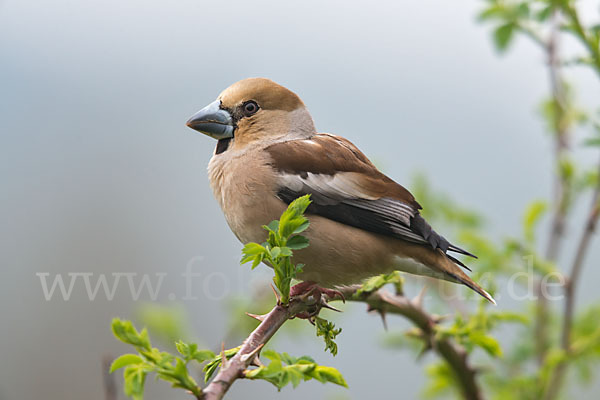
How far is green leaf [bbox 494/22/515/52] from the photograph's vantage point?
2941mm

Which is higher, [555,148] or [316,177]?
[316,177]

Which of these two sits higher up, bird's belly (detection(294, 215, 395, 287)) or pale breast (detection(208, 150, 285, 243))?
pale breast (detection(208, 150, 285, 243))

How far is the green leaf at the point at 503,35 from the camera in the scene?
116 inches

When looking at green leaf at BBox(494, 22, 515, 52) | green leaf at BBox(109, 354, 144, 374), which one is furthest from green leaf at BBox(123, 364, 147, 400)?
green leaf at BBox(494, 22, 515, 52)

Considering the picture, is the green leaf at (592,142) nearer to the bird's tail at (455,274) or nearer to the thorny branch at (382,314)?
the bird's tail at (455,274)

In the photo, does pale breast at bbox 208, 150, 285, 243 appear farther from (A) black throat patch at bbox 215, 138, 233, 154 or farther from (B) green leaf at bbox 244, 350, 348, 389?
(B) green leaf at bbox 244, 350, 348, 389

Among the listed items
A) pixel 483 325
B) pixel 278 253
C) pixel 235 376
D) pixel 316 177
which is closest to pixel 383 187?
pixel 316 177

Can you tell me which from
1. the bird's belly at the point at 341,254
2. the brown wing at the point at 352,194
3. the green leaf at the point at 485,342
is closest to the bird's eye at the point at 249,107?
the brown wing at the point at 352,194

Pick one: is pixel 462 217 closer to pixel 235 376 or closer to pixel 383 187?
pixel 383 187

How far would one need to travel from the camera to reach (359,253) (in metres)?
2.04

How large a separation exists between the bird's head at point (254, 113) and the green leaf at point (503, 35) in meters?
1.21

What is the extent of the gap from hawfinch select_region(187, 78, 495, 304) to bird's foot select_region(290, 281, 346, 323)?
0.04m

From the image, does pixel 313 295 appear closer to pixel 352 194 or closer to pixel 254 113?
pixel 352 194

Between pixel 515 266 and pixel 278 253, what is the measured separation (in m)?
1.87
